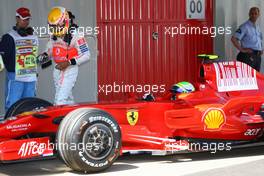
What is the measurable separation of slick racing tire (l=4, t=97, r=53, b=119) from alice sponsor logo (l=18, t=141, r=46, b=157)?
3.81ft

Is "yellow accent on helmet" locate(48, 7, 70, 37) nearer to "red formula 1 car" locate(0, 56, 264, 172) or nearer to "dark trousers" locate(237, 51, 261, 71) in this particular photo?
"red formula 1 car" locate(0, 56, 264, 172)

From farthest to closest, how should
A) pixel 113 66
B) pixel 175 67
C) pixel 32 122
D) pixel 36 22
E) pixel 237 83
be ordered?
pixel 175 67 < pixel 113 66 < pixel 36 22 < pixel 237 83 < pixel 32 122

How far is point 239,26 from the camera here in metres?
13.6

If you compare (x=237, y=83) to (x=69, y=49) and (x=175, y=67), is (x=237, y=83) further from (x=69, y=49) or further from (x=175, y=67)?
(x=175, y=67)

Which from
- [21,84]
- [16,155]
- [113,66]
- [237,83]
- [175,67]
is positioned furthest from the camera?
[175,67]

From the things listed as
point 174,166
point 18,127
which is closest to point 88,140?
point 18,127

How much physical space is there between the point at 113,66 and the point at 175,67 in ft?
4.90

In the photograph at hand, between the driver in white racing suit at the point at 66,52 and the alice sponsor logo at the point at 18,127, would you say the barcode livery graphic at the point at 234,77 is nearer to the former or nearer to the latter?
the driver in white racing suit at the point at 66,52

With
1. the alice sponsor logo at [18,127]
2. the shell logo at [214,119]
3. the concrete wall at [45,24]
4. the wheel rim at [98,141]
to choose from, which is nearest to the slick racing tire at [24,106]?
the alice sponsor logo at [18,127]

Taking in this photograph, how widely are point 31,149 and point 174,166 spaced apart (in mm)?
1727

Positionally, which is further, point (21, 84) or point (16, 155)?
point (21, 84)

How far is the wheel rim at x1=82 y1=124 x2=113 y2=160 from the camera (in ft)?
22.7

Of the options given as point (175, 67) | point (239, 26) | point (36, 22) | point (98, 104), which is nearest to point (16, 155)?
point (98, 104)
